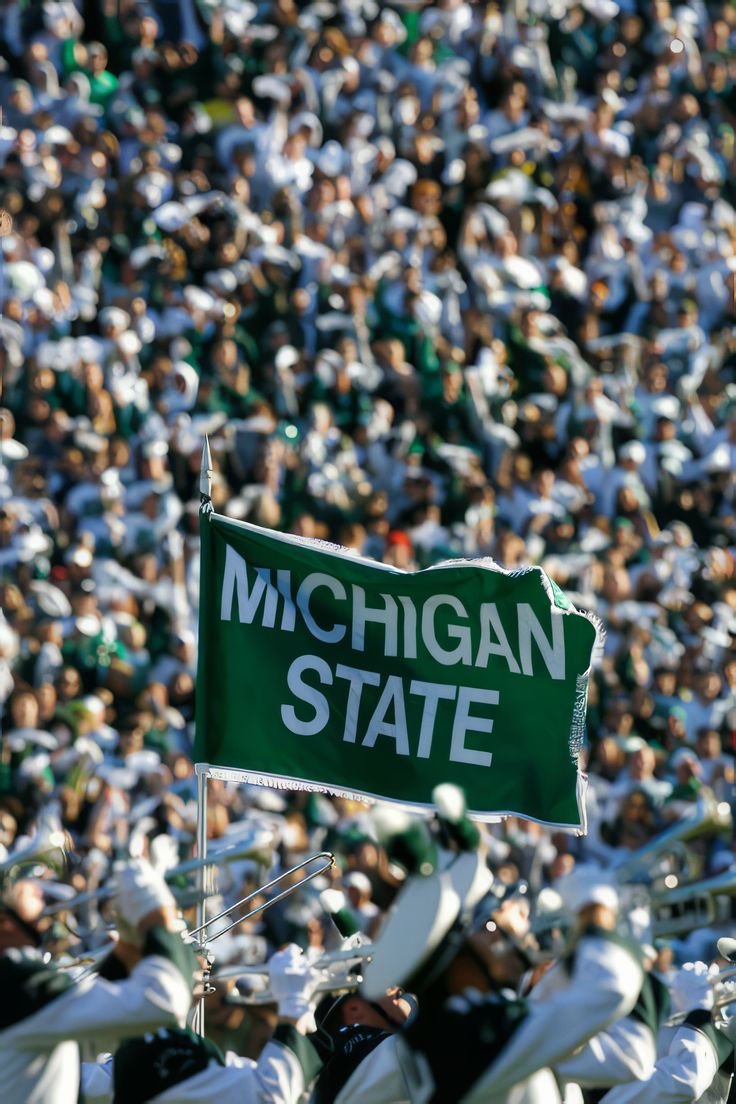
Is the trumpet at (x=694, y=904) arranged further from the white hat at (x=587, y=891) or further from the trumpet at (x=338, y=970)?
the white hat at (x=587, y=891)

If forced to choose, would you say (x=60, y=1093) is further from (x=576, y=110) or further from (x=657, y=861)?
(x=576, y=110)

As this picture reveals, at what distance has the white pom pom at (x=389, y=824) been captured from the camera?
261 inches

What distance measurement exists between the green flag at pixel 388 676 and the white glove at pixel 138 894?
8.34 feet

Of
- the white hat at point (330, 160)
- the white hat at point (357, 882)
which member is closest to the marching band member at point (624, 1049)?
the white hat at point (357, 882)

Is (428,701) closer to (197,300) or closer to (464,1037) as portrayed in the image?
(464,1037)

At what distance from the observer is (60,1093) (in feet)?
22.7

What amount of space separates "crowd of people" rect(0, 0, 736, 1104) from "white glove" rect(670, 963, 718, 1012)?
103 inches

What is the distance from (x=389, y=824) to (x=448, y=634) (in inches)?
98.4

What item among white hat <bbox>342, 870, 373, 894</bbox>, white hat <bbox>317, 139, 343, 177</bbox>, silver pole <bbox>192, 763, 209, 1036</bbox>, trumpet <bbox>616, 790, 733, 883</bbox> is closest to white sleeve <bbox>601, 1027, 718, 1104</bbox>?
silver pole <bbox>192, 763, 209, 1036</bbox>

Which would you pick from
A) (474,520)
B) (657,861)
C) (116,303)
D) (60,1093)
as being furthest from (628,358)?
(60,1093)

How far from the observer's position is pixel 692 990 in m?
8.73

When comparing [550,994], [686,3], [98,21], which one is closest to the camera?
[550,994]

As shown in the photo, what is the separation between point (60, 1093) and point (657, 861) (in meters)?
5.89

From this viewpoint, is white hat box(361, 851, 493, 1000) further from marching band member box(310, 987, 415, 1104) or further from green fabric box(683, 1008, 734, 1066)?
green fabric box(683, 1008, 734, 1066)
